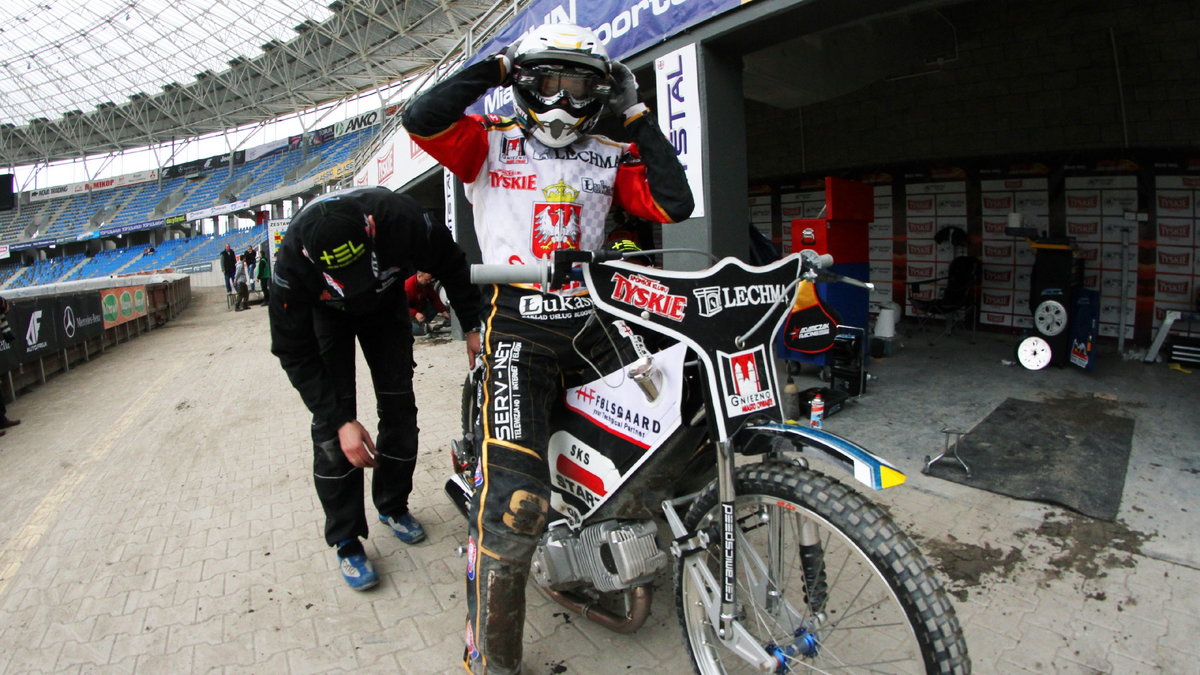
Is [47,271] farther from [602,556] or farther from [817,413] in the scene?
[602,556]

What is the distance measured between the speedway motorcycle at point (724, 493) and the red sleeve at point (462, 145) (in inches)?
28.6

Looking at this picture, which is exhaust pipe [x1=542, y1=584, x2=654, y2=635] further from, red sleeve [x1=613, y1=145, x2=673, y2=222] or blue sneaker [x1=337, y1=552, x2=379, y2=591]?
red sleeve [x1=613, y1=145, x2=673, y2=222]

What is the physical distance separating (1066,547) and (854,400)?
262cm

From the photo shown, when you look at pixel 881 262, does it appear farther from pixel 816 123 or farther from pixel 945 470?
pixel 945 470

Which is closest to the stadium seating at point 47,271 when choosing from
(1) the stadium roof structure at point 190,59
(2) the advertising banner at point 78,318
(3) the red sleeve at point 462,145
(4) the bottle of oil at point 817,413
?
(1) the stadium roof structure at point 190,59

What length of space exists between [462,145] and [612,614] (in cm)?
184

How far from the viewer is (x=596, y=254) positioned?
1.80 meters

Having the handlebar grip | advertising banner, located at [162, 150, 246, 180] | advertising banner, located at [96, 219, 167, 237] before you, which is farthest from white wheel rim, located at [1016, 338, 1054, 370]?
advertising banner, located at [96, 219, 167, 237]

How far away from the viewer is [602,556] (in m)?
2.12

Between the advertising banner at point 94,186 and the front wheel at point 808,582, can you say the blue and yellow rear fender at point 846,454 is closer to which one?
the front wheel at point 808,582

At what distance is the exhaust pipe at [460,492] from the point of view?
3054mm

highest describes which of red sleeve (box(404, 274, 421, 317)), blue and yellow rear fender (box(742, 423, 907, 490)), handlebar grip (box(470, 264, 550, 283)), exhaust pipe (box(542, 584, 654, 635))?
handlebar grip (box(470, 264, 550, 283))

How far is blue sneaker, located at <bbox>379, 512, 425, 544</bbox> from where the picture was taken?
3.39 meters

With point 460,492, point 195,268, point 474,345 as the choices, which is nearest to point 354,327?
point 474,345
